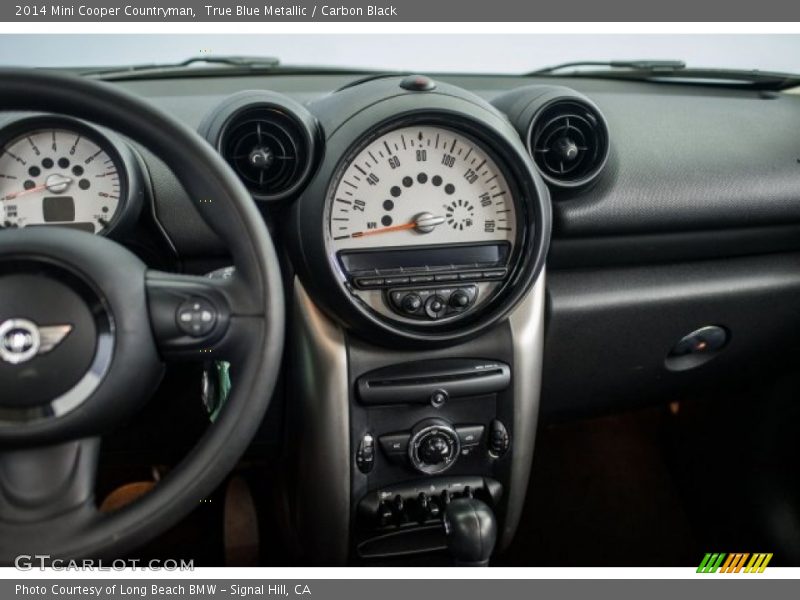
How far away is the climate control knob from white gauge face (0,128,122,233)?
69 cm

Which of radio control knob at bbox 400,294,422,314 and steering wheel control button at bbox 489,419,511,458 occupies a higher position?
radio control knob at bbox 400,294,422,314

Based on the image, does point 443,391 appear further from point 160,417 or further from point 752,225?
point 752,225

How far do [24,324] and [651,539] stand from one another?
1910mm

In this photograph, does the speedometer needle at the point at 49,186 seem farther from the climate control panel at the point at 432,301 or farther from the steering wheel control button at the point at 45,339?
the climate control panel at the point at 432,301

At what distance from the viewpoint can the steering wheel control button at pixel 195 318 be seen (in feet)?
3.40

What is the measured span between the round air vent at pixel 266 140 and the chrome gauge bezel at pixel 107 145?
150 millimetres

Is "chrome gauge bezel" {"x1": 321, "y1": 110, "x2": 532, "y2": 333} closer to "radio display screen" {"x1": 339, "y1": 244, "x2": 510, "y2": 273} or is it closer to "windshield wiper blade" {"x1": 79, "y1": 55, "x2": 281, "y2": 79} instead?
"radio display screen" {"x1": 339, "y1": 244, "x2": 510, "y2": 273}

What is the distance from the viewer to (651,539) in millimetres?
2346

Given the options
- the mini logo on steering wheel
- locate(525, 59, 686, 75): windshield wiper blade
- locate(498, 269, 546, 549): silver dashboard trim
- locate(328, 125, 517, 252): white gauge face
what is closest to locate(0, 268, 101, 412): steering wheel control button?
the mini logo on steering wheel

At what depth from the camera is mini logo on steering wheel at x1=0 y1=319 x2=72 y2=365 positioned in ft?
3.32

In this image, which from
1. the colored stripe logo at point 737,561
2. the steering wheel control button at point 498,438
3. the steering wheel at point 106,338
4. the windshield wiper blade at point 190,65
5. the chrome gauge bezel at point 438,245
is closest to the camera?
the steering wheel at point 106,338

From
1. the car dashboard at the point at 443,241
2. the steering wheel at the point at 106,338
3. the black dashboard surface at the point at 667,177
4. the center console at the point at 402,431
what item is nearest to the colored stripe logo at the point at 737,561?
the car dashboard at the point at 443,241

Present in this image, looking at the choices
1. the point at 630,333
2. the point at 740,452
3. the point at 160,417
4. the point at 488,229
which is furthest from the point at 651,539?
the point at 160,417

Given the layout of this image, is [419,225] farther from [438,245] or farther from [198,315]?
[198,315]
